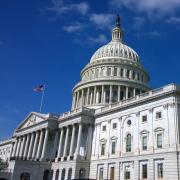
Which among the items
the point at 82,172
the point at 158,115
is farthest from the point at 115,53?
the point at 158,115

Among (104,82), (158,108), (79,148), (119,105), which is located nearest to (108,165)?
(79,148)

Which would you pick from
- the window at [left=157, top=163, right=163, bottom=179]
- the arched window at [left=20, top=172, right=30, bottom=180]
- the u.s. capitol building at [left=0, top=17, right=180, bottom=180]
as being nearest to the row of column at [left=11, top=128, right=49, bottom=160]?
the u.s. capitol building at [left=0, top=17, right=180, bottom=180]

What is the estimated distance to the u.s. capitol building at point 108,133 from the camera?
165ft

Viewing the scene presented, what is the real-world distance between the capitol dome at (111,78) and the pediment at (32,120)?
14.5m

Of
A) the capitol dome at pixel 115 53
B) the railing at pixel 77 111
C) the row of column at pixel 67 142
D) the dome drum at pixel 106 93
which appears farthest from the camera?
the capitol dome at pixel 115 53

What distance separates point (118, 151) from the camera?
191 feet

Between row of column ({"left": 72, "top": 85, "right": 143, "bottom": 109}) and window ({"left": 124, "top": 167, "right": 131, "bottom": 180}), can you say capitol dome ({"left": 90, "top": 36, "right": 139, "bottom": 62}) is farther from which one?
window ({"left": 124, "top": 167, "right": 131, "bottom": 180})

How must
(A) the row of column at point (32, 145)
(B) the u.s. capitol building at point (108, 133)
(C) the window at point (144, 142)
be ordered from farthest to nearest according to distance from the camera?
(A) the row of column at point (32, 145), (C) the window at point (144, 142), (B) the u.s. capitol building at point (108, 133)

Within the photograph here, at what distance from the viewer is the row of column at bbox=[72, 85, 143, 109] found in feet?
278

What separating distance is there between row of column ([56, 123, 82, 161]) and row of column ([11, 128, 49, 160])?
4.07m

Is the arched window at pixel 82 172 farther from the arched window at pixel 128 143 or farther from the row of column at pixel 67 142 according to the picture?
the arched window at pixel 128 143

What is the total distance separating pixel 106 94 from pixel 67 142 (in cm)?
2328

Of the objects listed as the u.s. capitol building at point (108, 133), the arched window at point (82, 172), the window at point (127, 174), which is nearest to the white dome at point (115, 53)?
the u.s. capitol building at point (108, 133)

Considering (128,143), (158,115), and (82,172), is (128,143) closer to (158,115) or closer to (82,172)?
(158,115)
